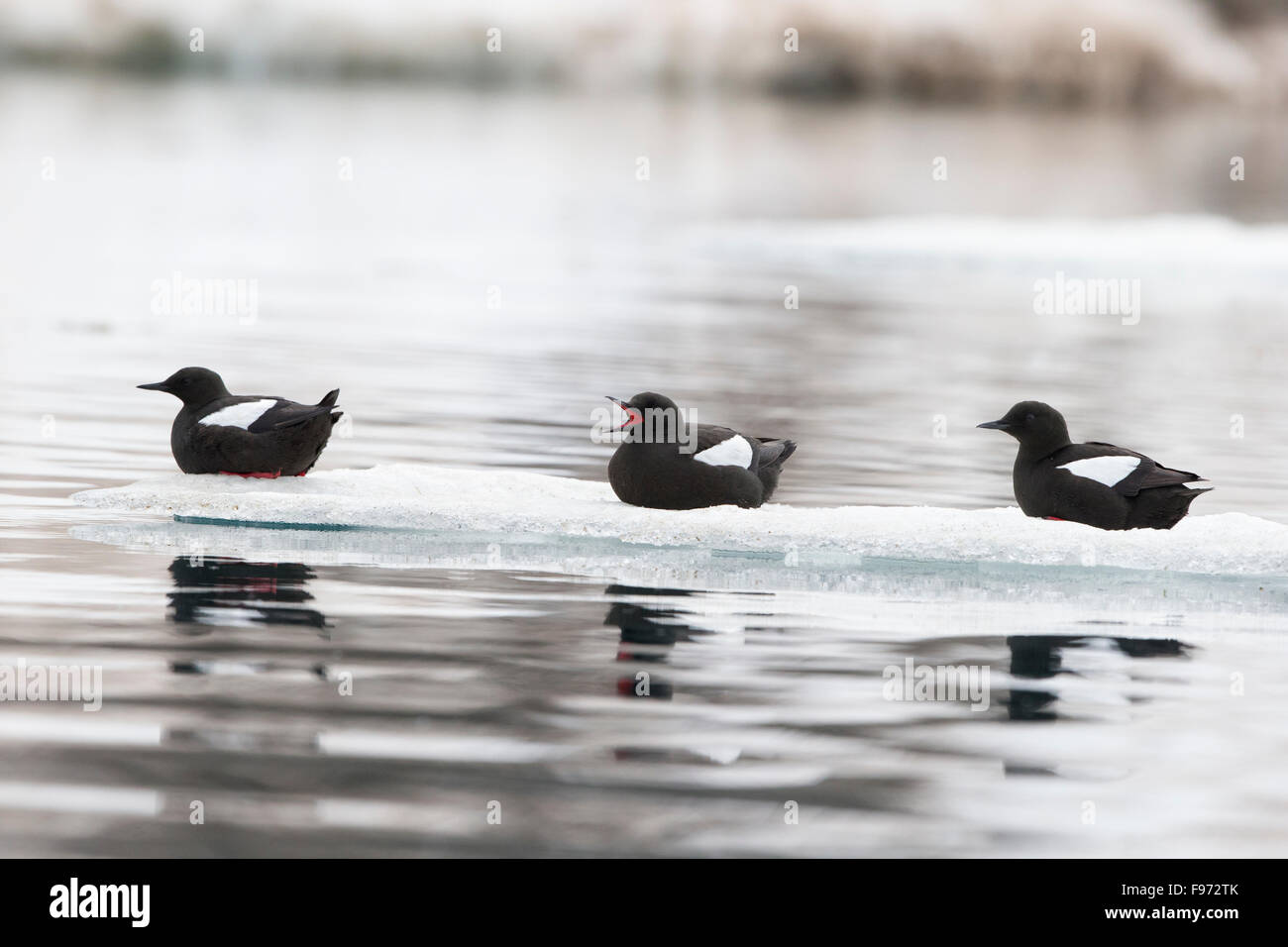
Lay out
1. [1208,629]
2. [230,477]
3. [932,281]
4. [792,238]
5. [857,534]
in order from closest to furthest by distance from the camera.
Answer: [1208,629]
[857,534]
[230,477]
[932,281]
[792,238]

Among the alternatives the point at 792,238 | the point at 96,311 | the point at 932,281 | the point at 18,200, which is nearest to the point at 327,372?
the point at 96,311

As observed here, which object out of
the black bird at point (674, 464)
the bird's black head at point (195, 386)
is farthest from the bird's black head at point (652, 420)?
the bird's black head at point (195, 386)

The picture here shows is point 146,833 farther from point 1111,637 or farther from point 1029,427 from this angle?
point 1029,427

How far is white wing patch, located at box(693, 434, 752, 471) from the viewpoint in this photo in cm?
1111

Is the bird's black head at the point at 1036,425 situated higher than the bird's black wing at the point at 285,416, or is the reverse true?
the bird's black wing at the point at 285,416

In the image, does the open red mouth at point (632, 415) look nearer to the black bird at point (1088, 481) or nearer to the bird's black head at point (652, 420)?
the bird's black head at point (652, 420)

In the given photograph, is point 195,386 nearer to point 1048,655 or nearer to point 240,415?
point 240,415

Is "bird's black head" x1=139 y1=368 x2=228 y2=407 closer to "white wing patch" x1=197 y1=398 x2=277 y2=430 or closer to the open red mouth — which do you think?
"white wing patch" x1=197 y1=398 x2=277 y2=430

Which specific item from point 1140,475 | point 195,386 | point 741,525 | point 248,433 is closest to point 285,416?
point 248,433

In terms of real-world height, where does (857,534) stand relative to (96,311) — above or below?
below

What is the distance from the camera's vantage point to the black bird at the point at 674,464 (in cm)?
1098

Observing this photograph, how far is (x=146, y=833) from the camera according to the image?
18.3 feet

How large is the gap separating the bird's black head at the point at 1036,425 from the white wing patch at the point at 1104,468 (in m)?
0.18

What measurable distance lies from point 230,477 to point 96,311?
63.2ft
